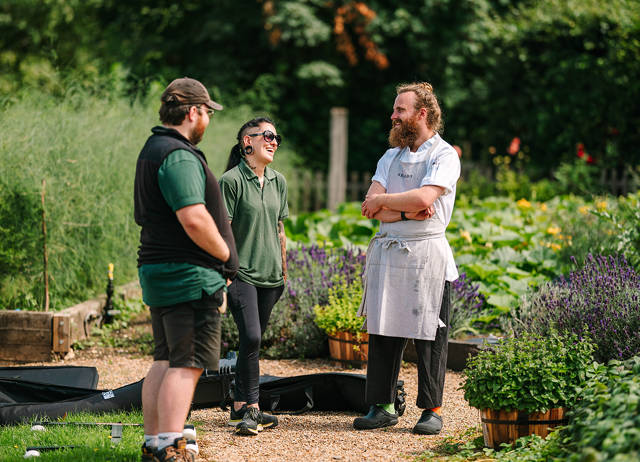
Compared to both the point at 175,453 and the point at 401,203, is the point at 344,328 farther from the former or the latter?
the point at 175,453

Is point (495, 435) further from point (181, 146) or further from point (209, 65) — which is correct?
point (209, 65)

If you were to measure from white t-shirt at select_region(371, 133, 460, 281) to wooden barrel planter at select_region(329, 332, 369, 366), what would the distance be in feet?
5.14

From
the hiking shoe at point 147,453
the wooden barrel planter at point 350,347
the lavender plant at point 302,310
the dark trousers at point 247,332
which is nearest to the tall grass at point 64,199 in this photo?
the lavender plant at point 302,310

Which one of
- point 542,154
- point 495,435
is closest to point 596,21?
point 542,154

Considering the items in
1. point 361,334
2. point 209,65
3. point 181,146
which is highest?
point 209,65

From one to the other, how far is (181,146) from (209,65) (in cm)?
1383

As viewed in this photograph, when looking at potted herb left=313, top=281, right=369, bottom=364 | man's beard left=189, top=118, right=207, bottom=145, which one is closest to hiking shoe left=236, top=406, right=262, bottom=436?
potted herb left=313, top=281, right=369, bottom=364

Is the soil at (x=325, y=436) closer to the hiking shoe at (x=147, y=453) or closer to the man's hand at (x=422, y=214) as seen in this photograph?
the hiking shoe at (x=147, y=453)

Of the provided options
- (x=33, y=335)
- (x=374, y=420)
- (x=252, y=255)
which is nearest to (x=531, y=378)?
(x=374, y=420)

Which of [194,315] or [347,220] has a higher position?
[347,220]

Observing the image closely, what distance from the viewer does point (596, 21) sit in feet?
41.9

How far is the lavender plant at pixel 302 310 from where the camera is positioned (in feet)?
19.6

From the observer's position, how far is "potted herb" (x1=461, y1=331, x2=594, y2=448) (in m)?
3.51

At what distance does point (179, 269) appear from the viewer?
3.17m
